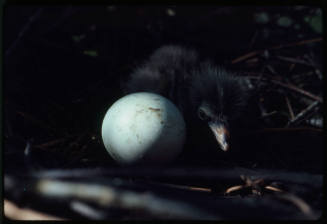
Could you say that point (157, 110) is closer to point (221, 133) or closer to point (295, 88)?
point (221, 133)

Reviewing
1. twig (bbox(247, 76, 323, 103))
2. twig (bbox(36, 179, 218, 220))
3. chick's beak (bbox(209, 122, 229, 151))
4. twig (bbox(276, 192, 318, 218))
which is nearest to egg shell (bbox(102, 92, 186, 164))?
chick's beak (bbox(209, 122, 229, 151))

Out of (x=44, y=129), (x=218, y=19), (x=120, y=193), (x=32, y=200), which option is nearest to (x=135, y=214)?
(x=120, y=193)

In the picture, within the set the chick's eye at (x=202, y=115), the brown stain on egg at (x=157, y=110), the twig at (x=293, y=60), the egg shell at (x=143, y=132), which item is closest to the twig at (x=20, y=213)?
the egg shell at (x=143, y=132)

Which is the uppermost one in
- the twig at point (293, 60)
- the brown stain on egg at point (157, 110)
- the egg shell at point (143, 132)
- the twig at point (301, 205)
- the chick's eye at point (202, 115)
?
the twig at point (293, 60)

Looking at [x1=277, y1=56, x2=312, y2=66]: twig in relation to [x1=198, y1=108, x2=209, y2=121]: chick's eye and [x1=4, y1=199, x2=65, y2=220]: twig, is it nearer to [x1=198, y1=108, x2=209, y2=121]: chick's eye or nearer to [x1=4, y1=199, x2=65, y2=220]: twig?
[x1=198, y1=108, x2=209, y2=121]: chick's eye

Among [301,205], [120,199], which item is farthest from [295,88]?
[120,199]

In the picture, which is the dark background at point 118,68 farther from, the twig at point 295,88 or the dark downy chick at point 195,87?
the dark downy chick at point 195,87

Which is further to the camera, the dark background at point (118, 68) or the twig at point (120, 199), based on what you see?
the dark background at point (118, 68)

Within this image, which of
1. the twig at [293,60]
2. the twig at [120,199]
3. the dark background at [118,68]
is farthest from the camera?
the twig at [293,60]
